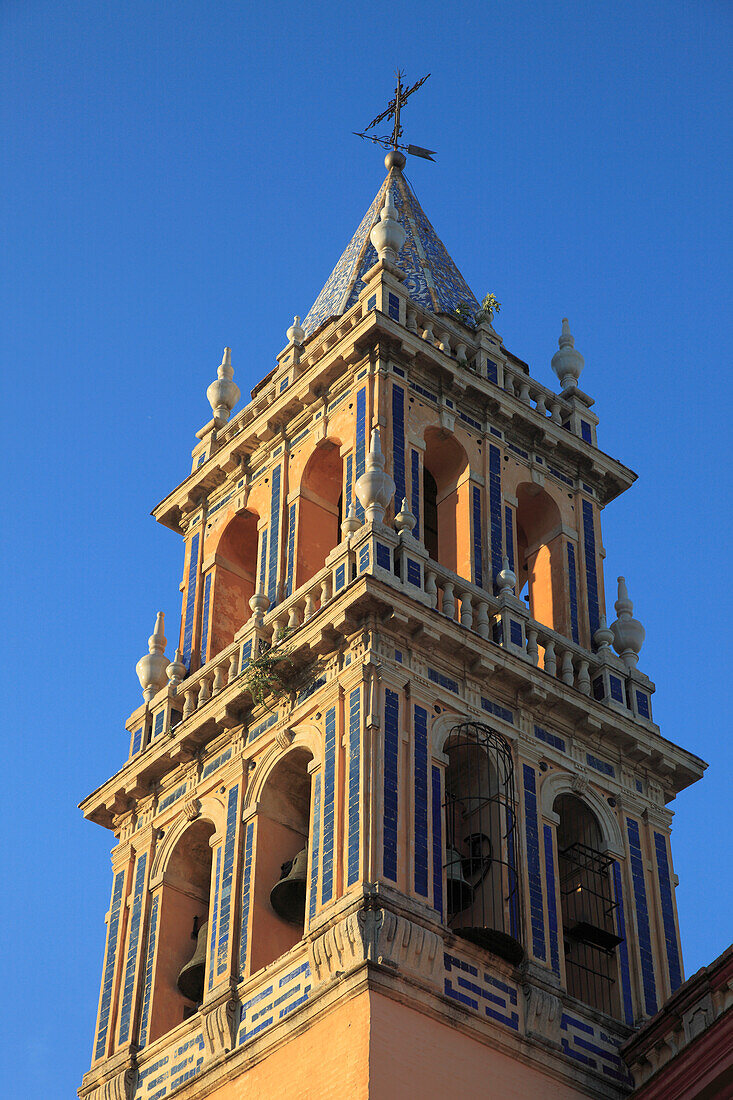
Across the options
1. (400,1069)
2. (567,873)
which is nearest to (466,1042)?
(400,1069)

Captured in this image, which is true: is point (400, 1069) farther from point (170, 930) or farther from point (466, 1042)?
point (170, 930)

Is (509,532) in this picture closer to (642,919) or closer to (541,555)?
(541,555)

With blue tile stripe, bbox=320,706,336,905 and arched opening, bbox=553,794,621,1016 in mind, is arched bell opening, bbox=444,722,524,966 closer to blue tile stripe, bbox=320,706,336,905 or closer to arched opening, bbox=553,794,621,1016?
arched opening, bbox=553,794,621,1016

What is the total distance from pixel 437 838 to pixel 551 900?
1821 mm

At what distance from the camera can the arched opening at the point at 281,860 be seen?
26.1m

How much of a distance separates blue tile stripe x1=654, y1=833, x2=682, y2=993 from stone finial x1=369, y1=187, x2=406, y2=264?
9657 millimetres

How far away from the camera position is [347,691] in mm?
26547

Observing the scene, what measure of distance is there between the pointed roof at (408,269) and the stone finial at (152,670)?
19.0 ft

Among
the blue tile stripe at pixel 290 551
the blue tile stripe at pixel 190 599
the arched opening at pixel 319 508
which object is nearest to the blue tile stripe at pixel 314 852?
the blue tile stripe at pixel 290 551

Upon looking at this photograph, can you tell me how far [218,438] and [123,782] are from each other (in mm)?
6337

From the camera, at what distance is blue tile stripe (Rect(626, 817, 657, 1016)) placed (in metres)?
26.8

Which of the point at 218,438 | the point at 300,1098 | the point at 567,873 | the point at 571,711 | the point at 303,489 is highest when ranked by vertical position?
the point at 218,438

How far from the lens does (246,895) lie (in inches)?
1043

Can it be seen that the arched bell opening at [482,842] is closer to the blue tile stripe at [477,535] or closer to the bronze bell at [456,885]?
the bronze bell at [456,885]
